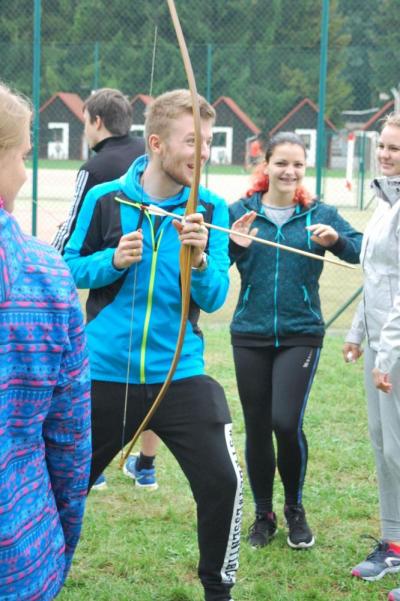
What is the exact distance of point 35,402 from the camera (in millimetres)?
1958

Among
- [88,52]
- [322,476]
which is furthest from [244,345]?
[88,52]

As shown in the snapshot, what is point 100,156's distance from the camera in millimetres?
5062

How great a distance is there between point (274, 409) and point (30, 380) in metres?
2.09

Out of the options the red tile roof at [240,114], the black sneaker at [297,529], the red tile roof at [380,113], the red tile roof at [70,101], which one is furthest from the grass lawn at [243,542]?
the red tile roof at [70,101]

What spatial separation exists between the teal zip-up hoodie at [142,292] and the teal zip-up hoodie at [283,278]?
691 millimetres

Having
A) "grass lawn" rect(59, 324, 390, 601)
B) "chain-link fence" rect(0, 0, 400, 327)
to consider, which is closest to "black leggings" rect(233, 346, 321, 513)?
"grass lawn" rect(59, 324, 390, 601)

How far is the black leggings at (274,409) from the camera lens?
389 centimetres

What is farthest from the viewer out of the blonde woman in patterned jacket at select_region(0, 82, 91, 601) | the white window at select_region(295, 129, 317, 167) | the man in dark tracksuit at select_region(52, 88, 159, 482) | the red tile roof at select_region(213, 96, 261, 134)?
the white window at select_region(295, 129, 317, 167)

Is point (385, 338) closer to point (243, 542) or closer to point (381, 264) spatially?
point (381, 264)

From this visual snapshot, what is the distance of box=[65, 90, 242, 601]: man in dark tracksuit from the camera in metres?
3.09

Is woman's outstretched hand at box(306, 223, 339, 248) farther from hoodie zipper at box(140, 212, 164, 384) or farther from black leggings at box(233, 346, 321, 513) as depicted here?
hoodie zipper at box(140, 212, 164, 384)

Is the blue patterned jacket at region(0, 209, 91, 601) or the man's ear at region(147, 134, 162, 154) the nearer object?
the blue patterned jacket at region(0, 209, 91, 601)

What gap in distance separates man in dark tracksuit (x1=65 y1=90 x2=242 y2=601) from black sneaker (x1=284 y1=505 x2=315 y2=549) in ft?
3.13

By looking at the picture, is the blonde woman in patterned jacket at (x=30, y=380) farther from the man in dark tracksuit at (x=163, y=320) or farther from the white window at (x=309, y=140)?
the white window at (x=309, y=140)
